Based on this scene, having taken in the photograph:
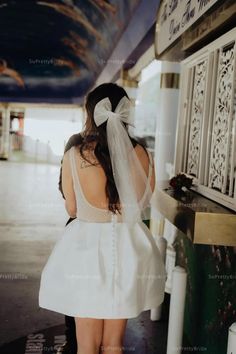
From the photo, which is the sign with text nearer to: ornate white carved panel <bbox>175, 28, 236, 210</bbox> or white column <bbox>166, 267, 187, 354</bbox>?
ornate white carved panel <bbox>175, 28, 236, 210</bbox>

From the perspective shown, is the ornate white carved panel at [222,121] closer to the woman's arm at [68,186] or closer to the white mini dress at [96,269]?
the white mini dress at [96,269]

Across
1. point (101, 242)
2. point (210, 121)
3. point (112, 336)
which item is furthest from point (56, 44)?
point (112, 336)

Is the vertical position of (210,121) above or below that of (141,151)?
above

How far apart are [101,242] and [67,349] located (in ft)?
3.68

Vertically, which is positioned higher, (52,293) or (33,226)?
(52,293)

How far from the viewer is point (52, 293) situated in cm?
196

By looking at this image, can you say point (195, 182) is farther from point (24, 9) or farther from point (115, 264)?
point (24, 9)

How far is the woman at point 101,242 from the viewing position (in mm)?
1915

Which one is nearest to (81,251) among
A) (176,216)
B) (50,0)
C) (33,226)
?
(176,216)

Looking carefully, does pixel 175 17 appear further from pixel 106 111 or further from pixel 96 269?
pixel 96 269

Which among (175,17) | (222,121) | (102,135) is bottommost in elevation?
(102,135)

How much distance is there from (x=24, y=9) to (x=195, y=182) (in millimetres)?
8583

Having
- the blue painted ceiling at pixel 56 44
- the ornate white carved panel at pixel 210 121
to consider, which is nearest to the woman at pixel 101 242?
the ornate white carved panel at pixel 210 121

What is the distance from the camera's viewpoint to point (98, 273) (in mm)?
1912
